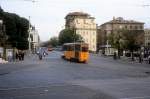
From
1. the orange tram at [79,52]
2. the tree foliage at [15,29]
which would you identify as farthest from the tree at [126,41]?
the orange tram at [79,52]

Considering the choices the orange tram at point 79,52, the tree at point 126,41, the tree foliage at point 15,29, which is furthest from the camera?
the tree foliage at point 15,29

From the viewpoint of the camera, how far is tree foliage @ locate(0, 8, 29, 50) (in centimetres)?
11646

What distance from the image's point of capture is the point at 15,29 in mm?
118562

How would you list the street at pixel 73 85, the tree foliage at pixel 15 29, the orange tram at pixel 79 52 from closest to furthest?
the street at pixel 73 85
the orange tram at pixel 79 52
the tree foliage at pixel 15 29

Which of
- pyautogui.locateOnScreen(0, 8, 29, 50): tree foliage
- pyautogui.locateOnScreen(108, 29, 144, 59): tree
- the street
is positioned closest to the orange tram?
the street

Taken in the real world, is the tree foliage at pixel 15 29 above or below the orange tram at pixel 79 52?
above

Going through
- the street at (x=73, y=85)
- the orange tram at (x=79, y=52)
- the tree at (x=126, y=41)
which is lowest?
the street at (x=73, y=85)

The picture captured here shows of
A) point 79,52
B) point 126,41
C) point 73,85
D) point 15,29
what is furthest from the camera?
point 15,29

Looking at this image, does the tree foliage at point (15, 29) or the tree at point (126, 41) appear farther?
the tree foliage at point (15, 29)

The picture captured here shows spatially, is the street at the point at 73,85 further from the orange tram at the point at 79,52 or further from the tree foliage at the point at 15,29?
the tree foliage at the point at 15,29

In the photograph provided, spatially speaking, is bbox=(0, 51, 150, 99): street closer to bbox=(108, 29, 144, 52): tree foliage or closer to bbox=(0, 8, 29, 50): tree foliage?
bbox=(108, 29, 144, 52): tree foliage

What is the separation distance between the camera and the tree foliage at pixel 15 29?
116 m

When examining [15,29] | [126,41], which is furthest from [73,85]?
[15,29]

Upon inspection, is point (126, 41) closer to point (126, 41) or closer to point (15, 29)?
point (126, 41)
